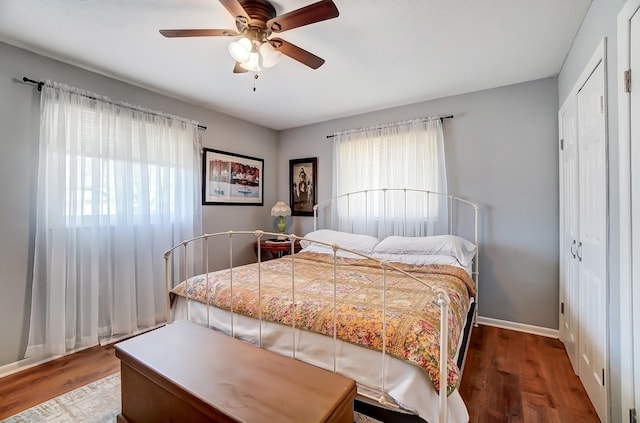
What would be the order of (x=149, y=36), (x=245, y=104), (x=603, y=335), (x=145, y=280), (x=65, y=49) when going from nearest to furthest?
(x=603, y=335), (x=149, y=36), (x=65, y=49), (x=145, y=280), (x=245, y=104)

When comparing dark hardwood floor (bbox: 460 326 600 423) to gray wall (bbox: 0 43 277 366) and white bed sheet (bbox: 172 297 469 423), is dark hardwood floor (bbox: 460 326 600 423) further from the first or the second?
gray wall (bbox: 0 43 277 366)

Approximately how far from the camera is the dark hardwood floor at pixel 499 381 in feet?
5.71

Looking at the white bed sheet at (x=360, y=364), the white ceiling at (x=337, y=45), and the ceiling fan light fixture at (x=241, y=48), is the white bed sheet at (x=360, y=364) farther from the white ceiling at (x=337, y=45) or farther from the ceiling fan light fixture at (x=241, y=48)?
the white ceiling at (x=337, y=45)

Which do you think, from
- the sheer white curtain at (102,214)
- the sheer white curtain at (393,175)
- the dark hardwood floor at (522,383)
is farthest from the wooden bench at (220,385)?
the sheer white curtain at (393,175)

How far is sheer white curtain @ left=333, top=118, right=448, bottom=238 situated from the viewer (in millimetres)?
3242

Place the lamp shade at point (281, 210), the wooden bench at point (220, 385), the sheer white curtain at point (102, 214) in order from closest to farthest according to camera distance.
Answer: the wooden bench at point (220, 385) < the sheer white curtain at point (102, 214) < the lamp shade at point (281, 210)

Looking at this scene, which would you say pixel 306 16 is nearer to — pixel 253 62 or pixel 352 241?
pixel 253 62

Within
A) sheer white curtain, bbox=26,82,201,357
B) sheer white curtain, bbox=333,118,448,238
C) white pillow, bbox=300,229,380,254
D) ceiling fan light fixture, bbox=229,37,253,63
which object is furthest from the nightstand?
ceiling fan light fixture, bbox=229,37,253,63

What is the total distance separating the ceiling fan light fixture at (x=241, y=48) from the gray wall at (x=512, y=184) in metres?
2.33

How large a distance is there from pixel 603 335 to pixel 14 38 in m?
4.32

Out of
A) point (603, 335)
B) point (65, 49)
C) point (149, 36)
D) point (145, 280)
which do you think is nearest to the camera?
point (603, 335)

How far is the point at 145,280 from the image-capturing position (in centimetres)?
289

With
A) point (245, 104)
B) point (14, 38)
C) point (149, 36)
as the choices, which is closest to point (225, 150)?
point (245, 104)

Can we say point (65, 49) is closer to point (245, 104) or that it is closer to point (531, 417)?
point (245, 104)
